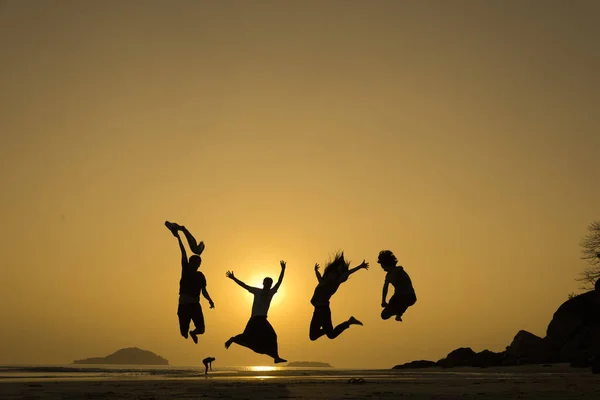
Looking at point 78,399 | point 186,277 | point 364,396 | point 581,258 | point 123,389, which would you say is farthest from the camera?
point 581,258

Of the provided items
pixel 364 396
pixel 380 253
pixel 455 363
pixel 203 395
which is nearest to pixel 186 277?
pixel 380 253

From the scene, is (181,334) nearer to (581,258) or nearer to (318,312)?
(318,312)

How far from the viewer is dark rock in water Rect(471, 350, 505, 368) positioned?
48188 mm

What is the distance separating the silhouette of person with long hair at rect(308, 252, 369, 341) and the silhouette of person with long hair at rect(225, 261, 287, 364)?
1434mm

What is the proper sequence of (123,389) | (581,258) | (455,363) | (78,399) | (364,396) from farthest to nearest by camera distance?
(581,258), (455,363), (123,389), (364,396), (78,399)

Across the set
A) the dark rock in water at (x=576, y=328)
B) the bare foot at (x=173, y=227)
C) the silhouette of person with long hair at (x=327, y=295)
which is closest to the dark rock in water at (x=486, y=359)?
the dark rock in water at (x=576, y=328)

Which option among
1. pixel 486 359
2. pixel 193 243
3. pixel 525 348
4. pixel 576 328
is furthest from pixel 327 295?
pixel 525 348

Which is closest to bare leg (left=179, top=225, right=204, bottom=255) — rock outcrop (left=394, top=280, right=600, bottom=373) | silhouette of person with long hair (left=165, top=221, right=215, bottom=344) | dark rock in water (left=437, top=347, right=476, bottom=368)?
silhouette of person with long hair (left=165, top=221, right=215, bottom=344)

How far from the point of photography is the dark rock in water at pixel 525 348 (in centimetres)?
5006

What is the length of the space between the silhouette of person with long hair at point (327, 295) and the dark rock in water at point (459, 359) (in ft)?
103

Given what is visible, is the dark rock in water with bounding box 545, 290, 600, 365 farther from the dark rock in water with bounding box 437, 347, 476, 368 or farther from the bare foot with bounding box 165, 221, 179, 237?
the bare foot with bounding box 165, 221, 179, 237

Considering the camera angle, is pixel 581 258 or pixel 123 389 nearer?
pixel 123 389

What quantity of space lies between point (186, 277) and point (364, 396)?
29.8ft

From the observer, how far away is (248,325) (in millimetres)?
23609
